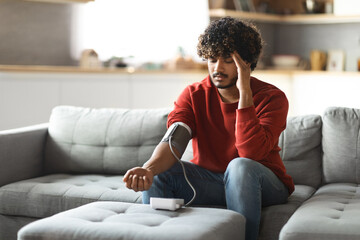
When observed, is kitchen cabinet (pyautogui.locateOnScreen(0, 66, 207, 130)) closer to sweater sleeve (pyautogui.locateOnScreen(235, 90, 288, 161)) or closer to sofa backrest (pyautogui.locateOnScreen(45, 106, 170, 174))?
sofa backrest (pyautogui.locateOnScreen(45, 106, 170, 174))

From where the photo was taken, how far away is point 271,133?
7.86 ft

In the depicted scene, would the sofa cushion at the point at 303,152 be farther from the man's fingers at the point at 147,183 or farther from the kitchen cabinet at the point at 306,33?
the kitchen cabinet at the point at 306,33

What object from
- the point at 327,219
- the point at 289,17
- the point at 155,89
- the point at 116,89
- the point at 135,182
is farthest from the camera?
the point at 289,17

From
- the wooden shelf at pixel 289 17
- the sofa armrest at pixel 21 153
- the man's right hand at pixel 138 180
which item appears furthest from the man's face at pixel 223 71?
the wooden shelf at pixel 289 17

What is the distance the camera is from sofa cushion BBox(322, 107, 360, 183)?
2830 mm

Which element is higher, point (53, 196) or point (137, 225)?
point (137, 225)

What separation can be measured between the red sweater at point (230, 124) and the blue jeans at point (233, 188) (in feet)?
0.21

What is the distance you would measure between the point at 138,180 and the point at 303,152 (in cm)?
100

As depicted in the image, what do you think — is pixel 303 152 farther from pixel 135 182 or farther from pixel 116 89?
pixel 116 89

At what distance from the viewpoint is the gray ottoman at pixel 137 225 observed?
1906mm

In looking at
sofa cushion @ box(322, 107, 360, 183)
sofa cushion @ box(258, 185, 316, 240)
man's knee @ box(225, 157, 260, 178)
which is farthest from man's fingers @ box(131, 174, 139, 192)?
sofa cushion @ box(322, 107, 360, 183)

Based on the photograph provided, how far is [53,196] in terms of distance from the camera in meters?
2.78

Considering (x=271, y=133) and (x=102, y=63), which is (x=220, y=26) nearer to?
(x=271, y=133)

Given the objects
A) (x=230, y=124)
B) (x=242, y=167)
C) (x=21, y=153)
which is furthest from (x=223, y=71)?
(x=21, y=153)
